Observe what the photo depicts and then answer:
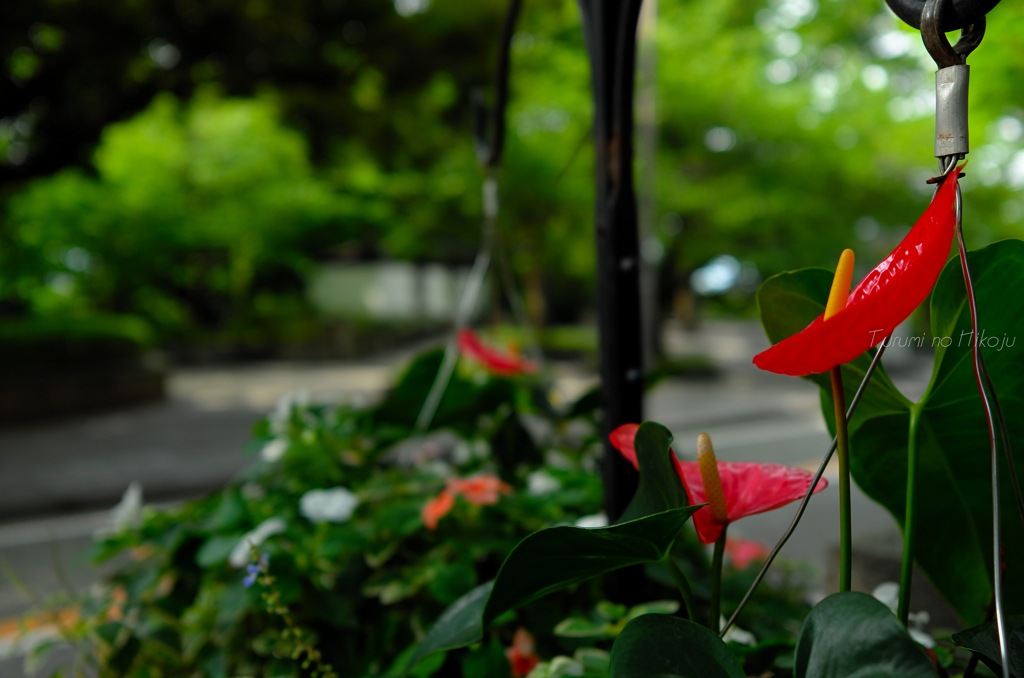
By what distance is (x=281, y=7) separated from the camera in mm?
5941

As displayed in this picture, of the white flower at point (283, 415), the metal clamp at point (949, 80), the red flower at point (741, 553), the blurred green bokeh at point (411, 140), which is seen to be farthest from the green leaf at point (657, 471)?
the blurred green bokeh at point (411, 140)

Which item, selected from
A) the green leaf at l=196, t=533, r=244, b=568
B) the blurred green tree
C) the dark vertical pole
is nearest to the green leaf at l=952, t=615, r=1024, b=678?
the dark vertical pole

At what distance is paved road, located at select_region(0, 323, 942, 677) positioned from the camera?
3.36 m

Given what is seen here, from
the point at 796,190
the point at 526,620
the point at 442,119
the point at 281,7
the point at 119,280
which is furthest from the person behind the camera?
the point at 119,280

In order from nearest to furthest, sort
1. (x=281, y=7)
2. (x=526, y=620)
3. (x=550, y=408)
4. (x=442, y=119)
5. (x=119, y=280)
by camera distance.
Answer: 1. (x=526, y=620)
2. (x=550, y=408)
3. (x=281, y=7)
4. (x=442, y=119)
5. (x=119, y=280)

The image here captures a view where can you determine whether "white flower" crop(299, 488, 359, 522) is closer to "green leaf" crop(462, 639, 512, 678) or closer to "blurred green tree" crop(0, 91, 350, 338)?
"green leaf" crop(462, 639, 512, 678)

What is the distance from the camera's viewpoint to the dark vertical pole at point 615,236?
34.9 inches

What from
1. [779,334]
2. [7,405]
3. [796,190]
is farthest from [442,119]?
[779,334]

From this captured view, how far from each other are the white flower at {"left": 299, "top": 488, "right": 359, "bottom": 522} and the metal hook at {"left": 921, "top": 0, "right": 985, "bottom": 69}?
98 centimetres

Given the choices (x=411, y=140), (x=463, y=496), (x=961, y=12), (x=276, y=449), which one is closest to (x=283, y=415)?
(x=276, y=449)

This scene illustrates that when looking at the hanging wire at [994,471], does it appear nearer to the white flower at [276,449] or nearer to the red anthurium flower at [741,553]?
the red anthurium flower at [741,553]

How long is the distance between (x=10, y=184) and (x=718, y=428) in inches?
291

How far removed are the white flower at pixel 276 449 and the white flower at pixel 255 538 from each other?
1.01 ft

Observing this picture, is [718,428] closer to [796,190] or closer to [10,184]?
[796,190]
